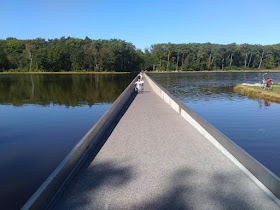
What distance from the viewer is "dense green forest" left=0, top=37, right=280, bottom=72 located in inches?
3883

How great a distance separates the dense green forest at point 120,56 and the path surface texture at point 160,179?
315 feet

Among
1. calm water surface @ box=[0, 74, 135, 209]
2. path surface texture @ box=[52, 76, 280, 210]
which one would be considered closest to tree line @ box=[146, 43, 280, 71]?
calm water surface @ box=[0, 74, 135, 209]

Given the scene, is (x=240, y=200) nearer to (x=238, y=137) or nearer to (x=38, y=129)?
(x=238, y=137)

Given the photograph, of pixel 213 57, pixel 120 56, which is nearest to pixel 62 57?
pixel 120 56

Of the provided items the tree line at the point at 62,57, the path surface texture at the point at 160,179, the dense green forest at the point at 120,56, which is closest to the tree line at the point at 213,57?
the dense green forest at the point at 120,56

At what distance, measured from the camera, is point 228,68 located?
11950cm

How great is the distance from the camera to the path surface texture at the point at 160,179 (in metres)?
3.51

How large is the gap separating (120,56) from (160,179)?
10658cm

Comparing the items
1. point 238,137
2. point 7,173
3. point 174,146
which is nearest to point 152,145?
point 174,146

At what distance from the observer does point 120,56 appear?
10738 centimetres

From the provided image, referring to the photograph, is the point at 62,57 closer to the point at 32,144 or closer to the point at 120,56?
the point at 120,56

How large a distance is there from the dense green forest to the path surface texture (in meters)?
96.0

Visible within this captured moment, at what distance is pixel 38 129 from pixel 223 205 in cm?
1003

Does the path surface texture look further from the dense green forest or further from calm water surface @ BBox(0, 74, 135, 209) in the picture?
the dense green forest
